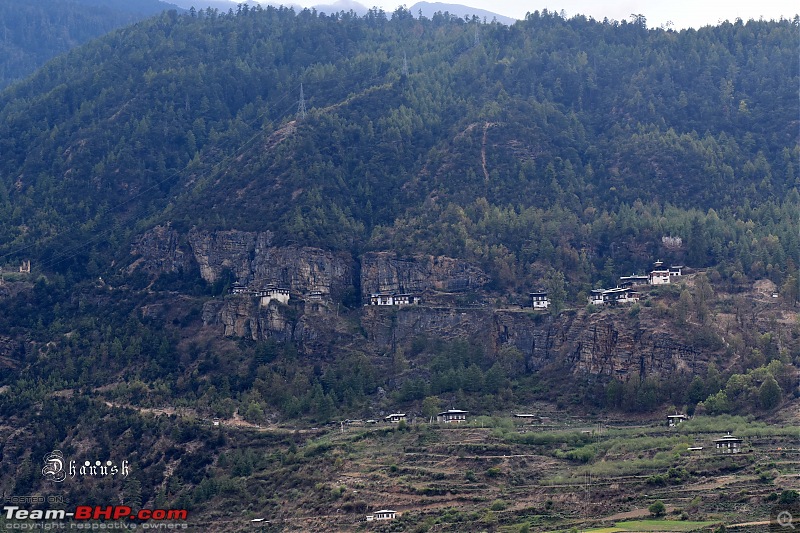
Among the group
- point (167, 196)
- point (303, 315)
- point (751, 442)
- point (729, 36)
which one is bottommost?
point (751, 442)

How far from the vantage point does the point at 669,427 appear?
3713 inches

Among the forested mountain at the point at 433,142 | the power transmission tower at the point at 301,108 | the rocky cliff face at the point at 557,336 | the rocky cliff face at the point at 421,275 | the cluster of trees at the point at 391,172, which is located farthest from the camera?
A: the power transmission tower at the point at 301,108

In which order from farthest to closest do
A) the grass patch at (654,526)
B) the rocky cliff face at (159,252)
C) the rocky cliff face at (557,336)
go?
the rocky cliff face at (159,252), the rocky cliff face at (557,336), the grass patch at (654,526)

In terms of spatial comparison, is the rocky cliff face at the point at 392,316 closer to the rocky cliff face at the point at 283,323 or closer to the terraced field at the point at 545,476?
the rocky cliff face at the point at 283,323

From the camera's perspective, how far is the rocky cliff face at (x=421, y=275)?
115438mm

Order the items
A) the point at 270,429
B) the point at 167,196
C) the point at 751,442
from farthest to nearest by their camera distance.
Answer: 1. the point at 167,196
2. the point at 270,429
3. the point at 751,442

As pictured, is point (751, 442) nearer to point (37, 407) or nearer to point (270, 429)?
point (270, 429)

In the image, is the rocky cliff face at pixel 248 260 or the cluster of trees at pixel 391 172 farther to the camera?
the rocky cliff face at pixel 248 260

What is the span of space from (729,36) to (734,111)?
13.5 meters

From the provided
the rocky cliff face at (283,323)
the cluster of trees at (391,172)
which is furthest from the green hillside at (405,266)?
the cluster of trees at (391,172)

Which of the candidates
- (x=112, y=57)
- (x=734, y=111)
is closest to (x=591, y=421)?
(x=734, y=111)

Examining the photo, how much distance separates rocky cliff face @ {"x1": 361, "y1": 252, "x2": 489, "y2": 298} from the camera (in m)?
115

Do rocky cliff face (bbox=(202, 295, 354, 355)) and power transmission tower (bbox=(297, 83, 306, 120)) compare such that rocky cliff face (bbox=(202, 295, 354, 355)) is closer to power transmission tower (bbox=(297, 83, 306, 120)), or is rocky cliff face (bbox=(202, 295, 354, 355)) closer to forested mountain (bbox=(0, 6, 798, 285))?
forested mountain (bbox=(0, 6, 798, 285))

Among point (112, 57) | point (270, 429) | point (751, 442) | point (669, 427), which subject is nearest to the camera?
point (751, 442)
